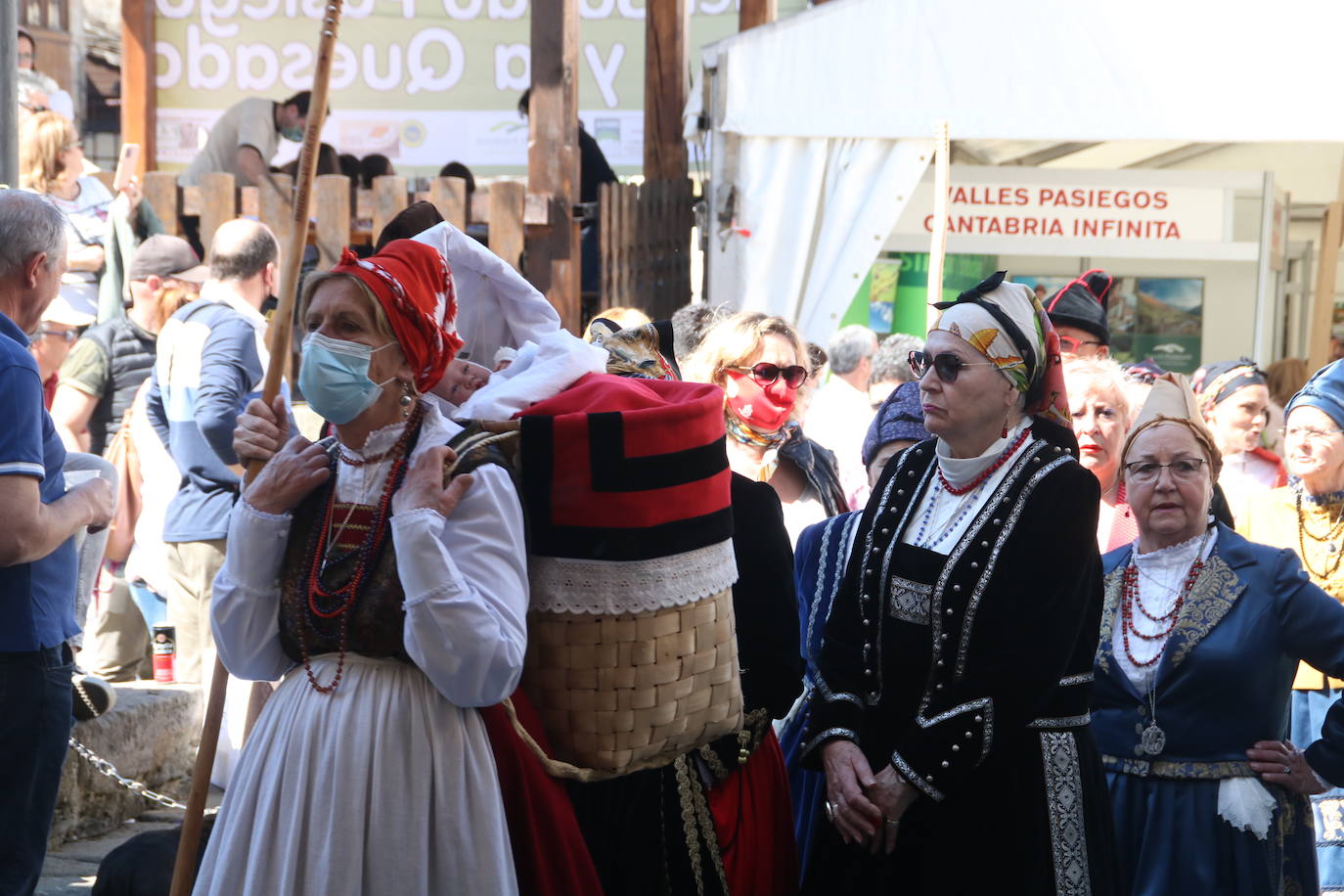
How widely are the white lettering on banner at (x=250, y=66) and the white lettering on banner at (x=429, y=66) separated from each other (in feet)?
3.19

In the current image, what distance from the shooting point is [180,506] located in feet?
18.8

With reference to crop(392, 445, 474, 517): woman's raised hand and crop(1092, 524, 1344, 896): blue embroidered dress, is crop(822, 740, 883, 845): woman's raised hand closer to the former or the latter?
crop(1092, 524, 1344, 896): blue embroidered dress

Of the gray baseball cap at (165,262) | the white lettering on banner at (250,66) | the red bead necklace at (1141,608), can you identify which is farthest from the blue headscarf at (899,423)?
the white lettering on banner at (250,66)

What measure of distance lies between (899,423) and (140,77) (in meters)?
8.20

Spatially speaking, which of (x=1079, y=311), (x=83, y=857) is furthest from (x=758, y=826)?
(x=83, y=857)

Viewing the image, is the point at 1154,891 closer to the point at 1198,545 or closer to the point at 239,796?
the point at 1198,545

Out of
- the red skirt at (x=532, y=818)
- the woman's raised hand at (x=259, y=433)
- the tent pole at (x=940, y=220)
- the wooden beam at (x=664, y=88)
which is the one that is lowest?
the red skirt at (x=532, y=818)

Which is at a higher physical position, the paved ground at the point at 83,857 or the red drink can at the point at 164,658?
the red drink can at the point at 164,658

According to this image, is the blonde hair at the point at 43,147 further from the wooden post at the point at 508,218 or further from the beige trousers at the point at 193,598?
the beige trousers at the point at 193,598

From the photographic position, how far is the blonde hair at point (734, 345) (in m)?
4.11

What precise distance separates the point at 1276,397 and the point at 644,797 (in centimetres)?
692

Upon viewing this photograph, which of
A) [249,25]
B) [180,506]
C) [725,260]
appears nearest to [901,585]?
[180,506]

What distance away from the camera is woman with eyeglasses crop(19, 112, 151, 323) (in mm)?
7160

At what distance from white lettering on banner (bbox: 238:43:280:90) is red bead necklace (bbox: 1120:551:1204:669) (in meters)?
8.86
